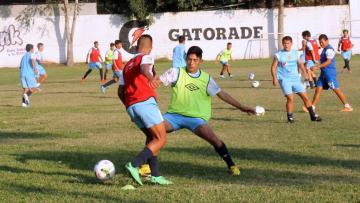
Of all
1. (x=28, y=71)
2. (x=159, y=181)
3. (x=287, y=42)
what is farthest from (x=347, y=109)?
(x=28, y=71)

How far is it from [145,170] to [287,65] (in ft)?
22.6

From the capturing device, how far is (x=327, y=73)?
17234 mm

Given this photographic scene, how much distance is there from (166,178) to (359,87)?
52.4 ft

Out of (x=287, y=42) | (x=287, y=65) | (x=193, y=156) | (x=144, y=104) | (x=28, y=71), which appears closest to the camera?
(x=144, y=104)

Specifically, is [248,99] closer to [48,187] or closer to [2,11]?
[48,187]

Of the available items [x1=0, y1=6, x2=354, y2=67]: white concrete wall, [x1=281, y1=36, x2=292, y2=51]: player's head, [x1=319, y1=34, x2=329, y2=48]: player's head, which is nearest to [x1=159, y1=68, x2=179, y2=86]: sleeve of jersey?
[x1=281, y1=36, x2=292, y2=51]: player's head

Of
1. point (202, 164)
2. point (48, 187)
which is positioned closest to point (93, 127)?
point (202, 164)

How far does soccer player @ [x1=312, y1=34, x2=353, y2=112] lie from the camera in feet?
55.4

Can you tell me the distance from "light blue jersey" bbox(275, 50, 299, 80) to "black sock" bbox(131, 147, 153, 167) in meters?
7.24

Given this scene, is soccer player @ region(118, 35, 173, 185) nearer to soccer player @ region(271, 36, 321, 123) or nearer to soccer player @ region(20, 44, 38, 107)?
soccer player @ region(271, 36, 321, 123)

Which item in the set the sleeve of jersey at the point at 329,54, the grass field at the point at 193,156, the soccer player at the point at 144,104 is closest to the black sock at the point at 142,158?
the soccer player at the point at 144,104

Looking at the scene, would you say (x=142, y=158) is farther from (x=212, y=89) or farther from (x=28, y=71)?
(x=28, y=71)

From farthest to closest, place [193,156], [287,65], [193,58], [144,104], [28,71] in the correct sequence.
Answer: [28,71] < [287,65] < [193,156] < [193,58] < [144,104]

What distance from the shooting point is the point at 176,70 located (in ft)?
30.1
